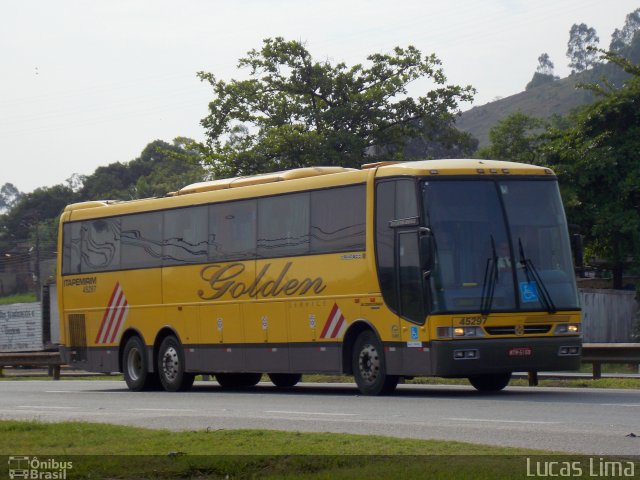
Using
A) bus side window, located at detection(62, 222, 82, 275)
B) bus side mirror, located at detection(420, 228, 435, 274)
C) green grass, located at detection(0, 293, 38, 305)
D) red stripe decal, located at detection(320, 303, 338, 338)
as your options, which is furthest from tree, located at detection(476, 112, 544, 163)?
bus side mirror, located at detection(420, 228, 435, 274)

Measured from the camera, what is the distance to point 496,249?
1848cm

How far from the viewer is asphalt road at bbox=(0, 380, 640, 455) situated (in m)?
12.6

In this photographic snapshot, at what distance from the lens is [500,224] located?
18.7 metres

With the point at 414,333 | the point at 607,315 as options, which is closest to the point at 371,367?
the point at 414,333

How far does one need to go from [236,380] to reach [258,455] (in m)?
14.2

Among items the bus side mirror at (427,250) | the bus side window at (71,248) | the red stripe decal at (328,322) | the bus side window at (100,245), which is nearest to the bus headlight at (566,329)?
the bus side mirror at (427,250)

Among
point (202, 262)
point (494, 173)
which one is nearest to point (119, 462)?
point (494, 173)

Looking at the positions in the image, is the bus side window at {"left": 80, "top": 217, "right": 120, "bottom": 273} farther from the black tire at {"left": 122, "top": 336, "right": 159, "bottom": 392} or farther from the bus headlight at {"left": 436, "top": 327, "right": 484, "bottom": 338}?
the bus headlight at {"left": 436, "top": 327, "right": 484, "bottom": 338}

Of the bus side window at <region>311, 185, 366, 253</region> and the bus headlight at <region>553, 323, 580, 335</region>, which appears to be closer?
the bus headlight at <region>553, 323, 580, 335</region>

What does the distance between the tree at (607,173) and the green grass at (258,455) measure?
3223 centimetres

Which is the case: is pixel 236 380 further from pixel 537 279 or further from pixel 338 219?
pixel 537 279

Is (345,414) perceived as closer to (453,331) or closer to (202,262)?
(453,331)

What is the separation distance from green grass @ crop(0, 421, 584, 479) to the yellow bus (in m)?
5.97

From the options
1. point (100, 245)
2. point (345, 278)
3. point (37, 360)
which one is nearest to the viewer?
point (345, 278)
